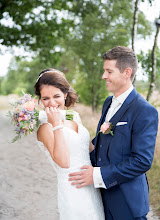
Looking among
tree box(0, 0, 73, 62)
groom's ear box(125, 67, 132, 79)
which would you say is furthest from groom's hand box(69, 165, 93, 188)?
tree box(0, 0, 73, 62)

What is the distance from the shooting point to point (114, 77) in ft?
8.53

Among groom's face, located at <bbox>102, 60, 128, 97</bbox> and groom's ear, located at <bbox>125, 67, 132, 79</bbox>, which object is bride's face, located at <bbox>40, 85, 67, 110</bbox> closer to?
groom's face, located at <bbox>102, 60, 128, 97</bbox>

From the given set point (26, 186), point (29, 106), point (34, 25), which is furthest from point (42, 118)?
point (34, 25)

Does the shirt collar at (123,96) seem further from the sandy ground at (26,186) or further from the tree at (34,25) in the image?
the tree at (34,25)

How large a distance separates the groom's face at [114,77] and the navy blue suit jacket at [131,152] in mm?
128

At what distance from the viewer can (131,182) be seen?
96.2 inches

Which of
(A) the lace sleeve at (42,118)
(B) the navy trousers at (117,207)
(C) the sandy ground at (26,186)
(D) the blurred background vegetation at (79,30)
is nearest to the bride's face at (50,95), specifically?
(A) the lace sleeve at (42,118)

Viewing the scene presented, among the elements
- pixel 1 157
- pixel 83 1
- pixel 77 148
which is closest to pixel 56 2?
pixel 83 1

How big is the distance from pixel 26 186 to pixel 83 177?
4564 mm

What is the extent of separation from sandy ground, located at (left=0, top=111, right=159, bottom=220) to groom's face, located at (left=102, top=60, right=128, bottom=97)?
127 inches

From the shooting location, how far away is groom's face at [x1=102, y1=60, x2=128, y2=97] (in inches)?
102

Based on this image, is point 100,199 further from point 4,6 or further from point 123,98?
point 4,6

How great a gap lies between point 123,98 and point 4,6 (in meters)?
12.0

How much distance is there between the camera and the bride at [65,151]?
259 centimetres
